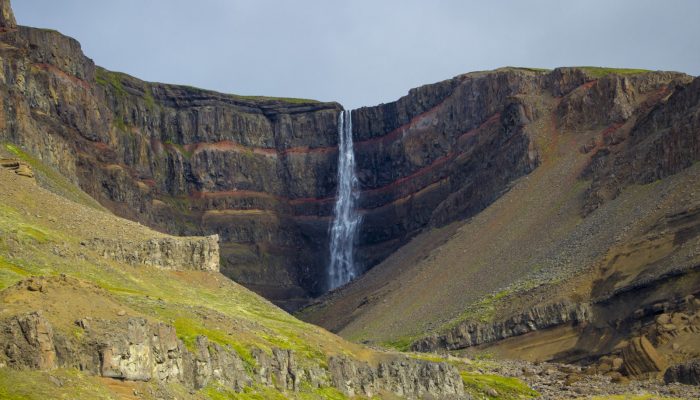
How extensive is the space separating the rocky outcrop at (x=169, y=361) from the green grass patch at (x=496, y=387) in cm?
1010

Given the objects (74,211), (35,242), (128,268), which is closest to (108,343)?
(35,242)

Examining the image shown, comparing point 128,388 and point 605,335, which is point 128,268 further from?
point 605,335

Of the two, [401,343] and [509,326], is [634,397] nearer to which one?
[509,326]

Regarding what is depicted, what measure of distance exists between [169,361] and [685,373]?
65683mm

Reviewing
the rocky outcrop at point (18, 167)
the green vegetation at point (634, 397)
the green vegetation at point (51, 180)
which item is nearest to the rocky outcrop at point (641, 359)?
the green vegetation at point (634, 397)

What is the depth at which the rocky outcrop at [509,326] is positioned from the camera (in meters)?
152

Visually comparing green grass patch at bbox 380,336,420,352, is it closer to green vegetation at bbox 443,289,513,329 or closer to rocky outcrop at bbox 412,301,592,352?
rocky outcrop at bbox 412,301,592,352

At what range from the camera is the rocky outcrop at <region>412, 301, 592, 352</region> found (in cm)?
15200

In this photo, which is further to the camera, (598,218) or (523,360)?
(598,218)

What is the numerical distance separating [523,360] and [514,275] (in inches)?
1080

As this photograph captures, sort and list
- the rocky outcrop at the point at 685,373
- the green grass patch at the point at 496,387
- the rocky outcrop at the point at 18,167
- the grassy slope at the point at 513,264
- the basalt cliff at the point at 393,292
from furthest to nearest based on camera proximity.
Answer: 1. the grassy slope at the point at 513,264
2. the rocky outcrop at the point at 18,167
3. the green grass patch at the point at 496,387
4. the rocky outcrop at the point at 685,373
5. the basalt cliff at the point at 393,292

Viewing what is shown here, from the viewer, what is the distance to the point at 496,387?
12125 centimetres

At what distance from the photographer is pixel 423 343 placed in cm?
16338

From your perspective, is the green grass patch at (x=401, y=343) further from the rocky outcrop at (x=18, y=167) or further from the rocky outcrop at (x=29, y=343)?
the rocky outcrop at (x=29, y=343)
